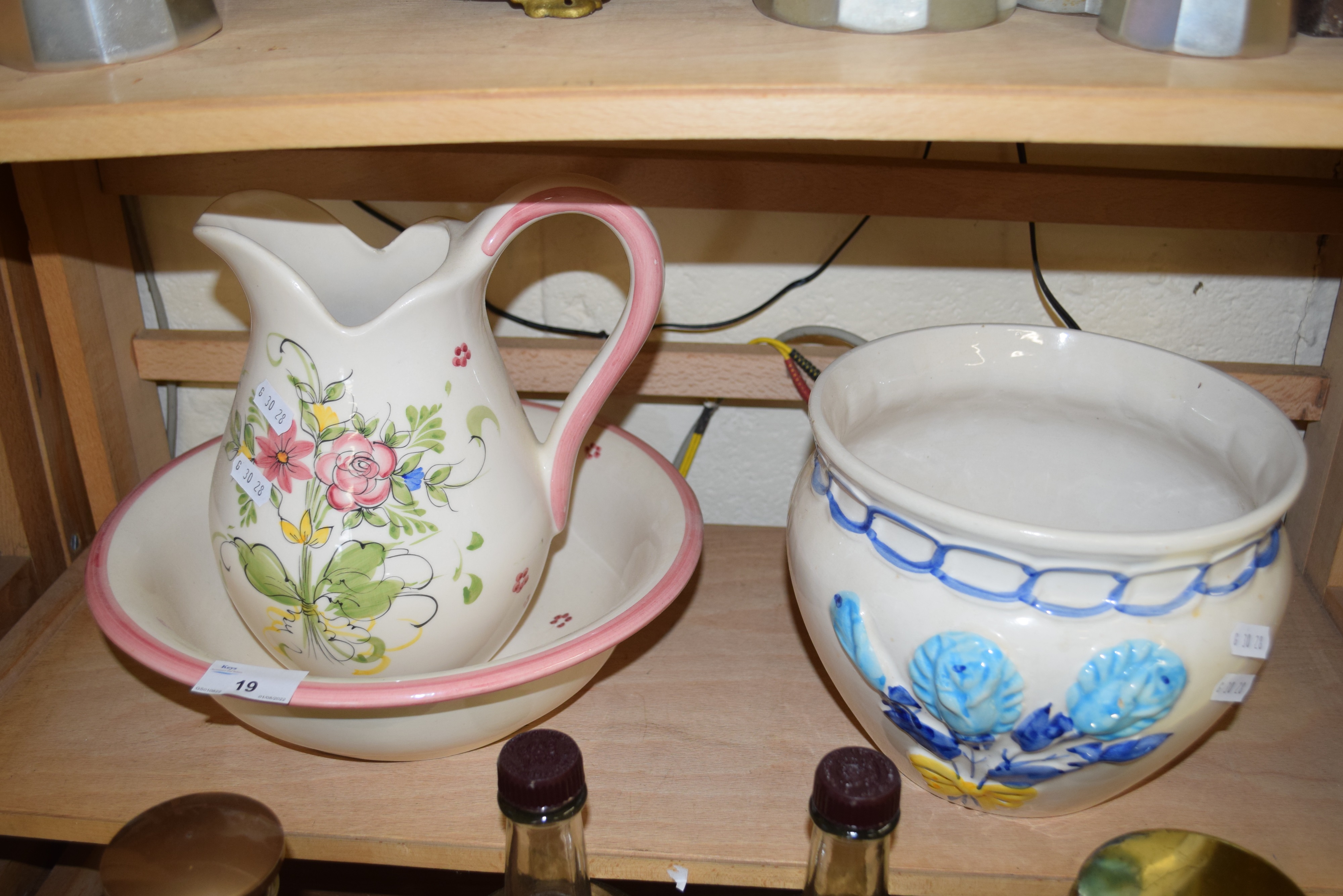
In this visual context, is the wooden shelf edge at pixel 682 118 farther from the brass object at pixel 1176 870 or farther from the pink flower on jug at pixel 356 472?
the brass object at pixel 1176 870

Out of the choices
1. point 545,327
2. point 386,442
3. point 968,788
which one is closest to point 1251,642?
point 968,788

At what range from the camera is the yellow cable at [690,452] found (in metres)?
0.78

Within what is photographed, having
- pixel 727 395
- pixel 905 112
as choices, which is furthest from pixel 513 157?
pixel 905 112

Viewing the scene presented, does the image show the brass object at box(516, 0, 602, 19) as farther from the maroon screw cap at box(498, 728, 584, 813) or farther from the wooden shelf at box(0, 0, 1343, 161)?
the maroon screw cap at box(498, 728, 584, 813)

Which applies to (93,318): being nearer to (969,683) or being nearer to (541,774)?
(541,774)

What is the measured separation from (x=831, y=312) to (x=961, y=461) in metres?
0.19

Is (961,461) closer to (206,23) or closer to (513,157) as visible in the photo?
(513,157)

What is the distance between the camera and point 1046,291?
0.72 meters

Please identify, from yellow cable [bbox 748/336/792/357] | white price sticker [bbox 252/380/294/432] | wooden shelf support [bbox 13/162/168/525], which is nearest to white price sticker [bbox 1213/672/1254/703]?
yellow cable [bbox 748/336/792/357]

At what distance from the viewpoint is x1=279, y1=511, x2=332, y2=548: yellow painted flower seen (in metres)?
0.50

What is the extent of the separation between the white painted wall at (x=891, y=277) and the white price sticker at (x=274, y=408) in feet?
0.82

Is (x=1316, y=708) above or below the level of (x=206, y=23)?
below

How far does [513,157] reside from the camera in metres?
0.66

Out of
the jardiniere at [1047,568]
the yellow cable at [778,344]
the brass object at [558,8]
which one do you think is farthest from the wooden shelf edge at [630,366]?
the brass object at [558,8]
